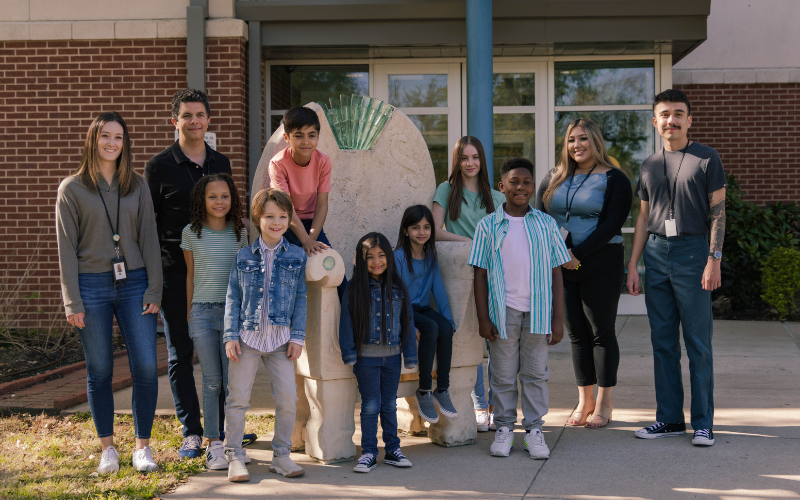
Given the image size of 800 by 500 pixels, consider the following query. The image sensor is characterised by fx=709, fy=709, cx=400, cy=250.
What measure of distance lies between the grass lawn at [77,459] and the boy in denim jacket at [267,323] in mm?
373

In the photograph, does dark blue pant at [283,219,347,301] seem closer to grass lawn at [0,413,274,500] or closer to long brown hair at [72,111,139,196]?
long brown hair at [72,111,139,196]

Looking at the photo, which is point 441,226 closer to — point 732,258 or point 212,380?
point 212,380

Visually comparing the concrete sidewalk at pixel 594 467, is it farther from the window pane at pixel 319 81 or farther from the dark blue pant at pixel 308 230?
the window pane at pixel 319 81

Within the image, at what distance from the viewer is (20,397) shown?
5.15 meters

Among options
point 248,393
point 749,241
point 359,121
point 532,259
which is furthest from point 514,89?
point 248,393

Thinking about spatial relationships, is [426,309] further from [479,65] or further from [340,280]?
[479,65]

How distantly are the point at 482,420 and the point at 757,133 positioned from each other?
767 centimetres

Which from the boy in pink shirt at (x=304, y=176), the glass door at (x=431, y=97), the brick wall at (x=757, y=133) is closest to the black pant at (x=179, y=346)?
the boy in pink shirt at (x=304, y=176)

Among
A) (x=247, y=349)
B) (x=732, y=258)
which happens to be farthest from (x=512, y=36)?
(x=247, y=349)

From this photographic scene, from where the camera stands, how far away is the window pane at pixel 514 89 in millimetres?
9109

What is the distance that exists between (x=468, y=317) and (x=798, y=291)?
264 inches

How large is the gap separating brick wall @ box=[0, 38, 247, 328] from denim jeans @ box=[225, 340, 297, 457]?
4778 mm

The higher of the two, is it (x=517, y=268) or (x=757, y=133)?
(x=757, y=133)

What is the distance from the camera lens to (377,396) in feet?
11.9
